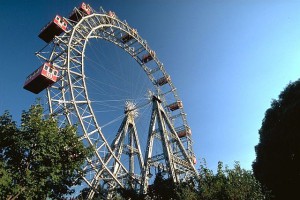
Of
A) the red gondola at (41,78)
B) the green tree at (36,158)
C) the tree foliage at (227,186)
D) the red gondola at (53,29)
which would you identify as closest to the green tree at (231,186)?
the tree foliage at (227,186)

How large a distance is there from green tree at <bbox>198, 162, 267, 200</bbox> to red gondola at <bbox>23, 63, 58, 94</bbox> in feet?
52.2

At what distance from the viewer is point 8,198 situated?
15211 mm

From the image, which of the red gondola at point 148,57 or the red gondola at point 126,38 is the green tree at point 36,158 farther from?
the red gondola at point 148,57

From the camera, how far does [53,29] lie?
1190 inches

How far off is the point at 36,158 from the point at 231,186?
37.4 ft

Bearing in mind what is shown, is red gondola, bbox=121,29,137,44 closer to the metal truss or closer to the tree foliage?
the metal truss

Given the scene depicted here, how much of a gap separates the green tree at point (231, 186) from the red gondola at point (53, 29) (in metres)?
19.7

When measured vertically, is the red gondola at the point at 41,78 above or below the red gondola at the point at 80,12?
below

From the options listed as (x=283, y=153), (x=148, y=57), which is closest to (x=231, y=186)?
(x=283, y=153)

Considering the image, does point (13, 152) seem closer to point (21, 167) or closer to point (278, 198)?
point (21, 167)

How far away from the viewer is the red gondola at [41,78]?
27.1 m

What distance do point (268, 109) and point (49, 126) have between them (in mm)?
23446

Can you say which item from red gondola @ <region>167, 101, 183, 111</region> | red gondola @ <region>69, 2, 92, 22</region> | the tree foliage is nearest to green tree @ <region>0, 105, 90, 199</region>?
the tree foliage

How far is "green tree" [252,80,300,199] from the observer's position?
1052 inches
